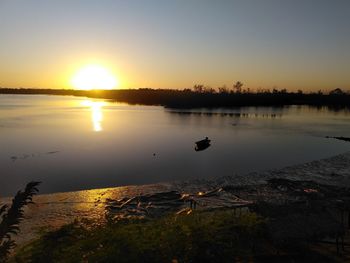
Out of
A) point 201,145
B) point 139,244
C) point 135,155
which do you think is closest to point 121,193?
point 135,155

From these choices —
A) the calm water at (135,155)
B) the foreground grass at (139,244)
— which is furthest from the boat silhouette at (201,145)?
the foreground grass at (139,244)

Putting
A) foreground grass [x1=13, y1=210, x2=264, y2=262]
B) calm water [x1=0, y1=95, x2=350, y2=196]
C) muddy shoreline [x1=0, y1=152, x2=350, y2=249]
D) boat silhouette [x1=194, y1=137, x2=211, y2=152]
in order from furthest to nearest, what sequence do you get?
boat silhouette [x1=194, y1=137, x2=211, y2=152], calm water [x1=0, y1=95, x2=350, y2=196], muddy shoreline [x1=0, y1=152, x2=350, y2=249], foreground grass [x1=13, y1=210, x2=264, y2=262]

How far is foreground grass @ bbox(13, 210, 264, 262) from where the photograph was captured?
656cm

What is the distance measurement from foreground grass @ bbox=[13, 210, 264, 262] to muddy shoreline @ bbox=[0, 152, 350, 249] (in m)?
7.80

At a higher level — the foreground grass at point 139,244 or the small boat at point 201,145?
the foreground grass at point 139,244

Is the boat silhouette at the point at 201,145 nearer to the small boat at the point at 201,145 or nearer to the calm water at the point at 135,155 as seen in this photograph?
the small boat at the point at 201,145

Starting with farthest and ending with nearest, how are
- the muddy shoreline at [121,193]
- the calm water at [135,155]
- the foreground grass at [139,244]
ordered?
the calm water at [135,155]
the muddy shoreline at [121,193]
the foreground grass at [139,244]

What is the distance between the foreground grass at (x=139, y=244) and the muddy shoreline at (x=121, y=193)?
7.80 meters

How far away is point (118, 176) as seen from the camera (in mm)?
31141

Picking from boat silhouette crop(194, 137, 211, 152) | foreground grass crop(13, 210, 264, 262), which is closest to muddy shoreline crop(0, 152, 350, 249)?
foreground grass crop(13, 210, 264, 262)

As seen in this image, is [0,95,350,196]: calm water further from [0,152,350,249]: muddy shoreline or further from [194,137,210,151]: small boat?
[0,152,350,249]: muddy shoreline

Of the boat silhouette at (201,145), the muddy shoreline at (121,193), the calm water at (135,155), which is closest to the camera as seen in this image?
the muddy shoreline at (121,193)

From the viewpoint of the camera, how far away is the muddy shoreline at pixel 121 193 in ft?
62.1

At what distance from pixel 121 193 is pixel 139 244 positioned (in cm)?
1802
